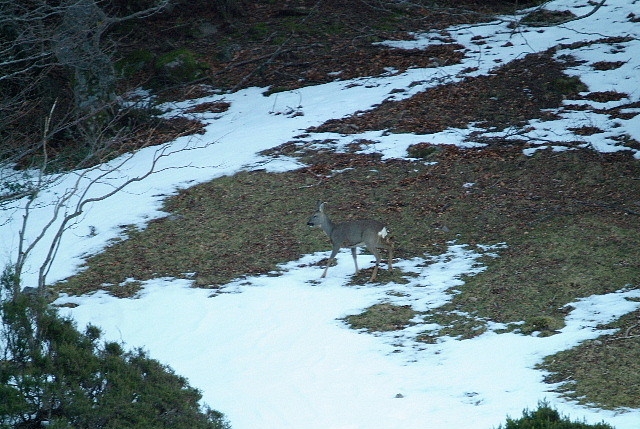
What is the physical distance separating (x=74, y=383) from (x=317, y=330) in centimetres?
459

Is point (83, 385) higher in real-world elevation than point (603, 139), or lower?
higher

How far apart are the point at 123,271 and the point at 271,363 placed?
4180 mm

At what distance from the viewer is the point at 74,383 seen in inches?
191

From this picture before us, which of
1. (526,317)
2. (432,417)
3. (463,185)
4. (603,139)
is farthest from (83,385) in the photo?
(603,139)

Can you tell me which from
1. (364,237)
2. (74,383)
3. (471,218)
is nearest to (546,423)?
(74,383)

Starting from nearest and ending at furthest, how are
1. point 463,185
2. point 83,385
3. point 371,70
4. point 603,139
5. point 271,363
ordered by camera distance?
1. point 83,385
2. point 271,363
3. point 463,185
4. point 603,139
5. point 371,70

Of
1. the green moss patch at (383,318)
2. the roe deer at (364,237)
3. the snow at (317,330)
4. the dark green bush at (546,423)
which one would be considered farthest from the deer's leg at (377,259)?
the dark green bush at (546,423)

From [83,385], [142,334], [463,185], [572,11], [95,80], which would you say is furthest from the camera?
[572,11]

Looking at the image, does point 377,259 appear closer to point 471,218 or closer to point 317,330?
point 317,330

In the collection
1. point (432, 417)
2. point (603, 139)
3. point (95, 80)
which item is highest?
point (95, 80)

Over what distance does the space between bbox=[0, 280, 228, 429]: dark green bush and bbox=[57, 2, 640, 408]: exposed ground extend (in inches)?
151

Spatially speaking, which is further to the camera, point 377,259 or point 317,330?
point 377,259

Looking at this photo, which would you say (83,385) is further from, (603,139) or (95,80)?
(95,80)

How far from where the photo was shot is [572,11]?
75.1ft
